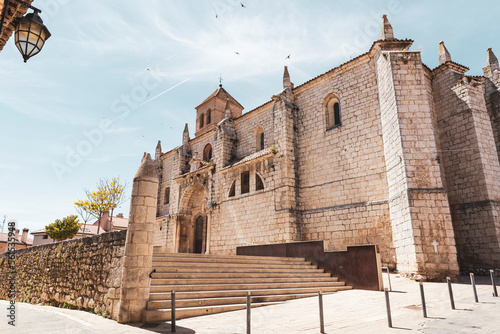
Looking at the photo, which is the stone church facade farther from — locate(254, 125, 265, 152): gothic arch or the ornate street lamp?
the ornate street lamp

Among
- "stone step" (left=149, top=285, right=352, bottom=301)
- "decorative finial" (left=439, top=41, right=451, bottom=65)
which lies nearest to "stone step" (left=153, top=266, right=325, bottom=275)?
"stone step" (left=149, top=285, right=352, bottom=301)

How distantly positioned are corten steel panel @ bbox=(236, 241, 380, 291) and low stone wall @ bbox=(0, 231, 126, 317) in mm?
6920

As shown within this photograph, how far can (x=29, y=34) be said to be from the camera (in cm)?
424

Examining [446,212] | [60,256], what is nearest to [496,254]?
[446,212]

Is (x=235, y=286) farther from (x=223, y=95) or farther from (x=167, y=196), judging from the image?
(x=223, y=95)

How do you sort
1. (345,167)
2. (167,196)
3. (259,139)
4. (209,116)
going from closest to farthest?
1. (345,167)
2. (259,139)
3. (167,196)
4. (209,116)

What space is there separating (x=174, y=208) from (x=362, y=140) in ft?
49.7

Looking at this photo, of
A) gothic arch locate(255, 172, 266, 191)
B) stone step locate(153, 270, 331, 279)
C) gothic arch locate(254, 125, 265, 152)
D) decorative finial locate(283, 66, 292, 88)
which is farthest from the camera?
gothic arch locate(254, 125, 265, 152)

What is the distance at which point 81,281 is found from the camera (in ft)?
24.8

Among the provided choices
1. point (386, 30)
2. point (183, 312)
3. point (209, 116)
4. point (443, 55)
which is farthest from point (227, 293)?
point (209, 116)

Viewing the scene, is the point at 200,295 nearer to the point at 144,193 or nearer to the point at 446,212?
the point at 144,193

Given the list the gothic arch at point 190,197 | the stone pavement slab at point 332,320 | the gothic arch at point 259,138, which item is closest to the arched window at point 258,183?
the gothic arch at point 259,138

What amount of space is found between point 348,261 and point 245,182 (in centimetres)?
977

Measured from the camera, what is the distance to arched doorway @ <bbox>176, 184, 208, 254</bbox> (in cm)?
2269
